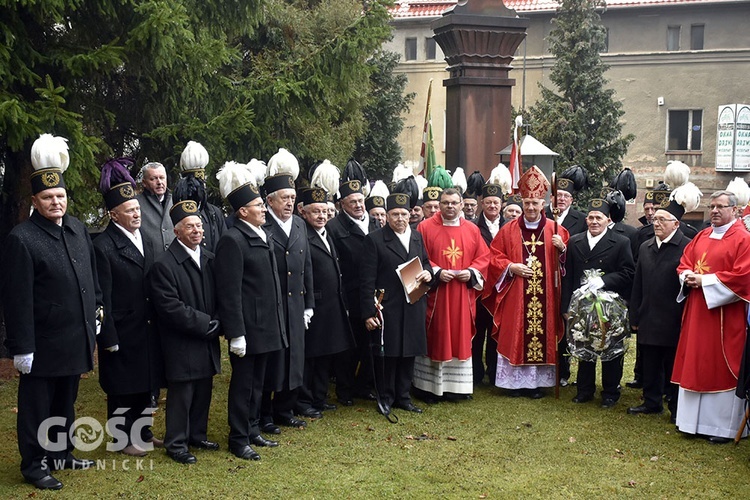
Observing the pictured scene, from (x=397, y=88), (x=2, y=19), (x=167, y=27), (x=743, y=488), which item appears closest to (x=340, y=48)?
(x=167, y=27)

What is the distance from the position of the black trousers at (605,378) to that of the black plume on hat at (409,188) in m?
2.38

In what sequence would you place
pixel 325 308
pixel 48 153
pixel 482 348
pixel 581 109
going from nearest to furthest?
pixel 48 153 < pixel 325 308 < pixel 482 348 < pixel 581 109

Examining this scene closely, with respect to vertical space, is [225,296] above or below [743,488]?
above

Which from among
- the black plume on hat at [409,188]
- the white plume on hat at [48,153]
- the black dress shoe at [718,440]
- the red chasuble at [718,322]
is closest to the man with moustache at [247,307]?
the white plume on hat at [48,153]

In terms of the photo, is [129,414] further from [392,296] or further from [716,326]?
[716,326]

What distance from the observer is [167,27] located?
8.37 metres

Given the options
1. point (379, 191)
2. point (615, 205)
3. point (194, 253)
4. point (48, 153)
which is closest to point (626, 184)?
point (615, 205)

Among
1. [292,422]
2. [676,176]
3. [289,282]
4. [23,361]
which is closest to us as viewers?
[23,361]

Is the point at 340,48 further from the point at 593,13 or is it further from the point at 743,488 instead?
the point at 593,13

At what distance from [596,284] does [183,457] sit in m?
3.99

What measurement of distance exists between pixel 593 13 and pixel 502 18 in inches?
473

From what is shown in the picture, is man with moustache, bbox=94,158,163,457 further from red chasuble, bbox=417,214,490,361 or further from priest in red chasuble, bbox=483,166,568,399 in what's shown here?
priest in red chasuble, bbox=483,166,568,399

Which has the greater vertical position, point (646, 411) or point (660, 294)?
point (660, 294)

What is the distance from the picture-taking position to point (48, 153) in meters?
5.87
